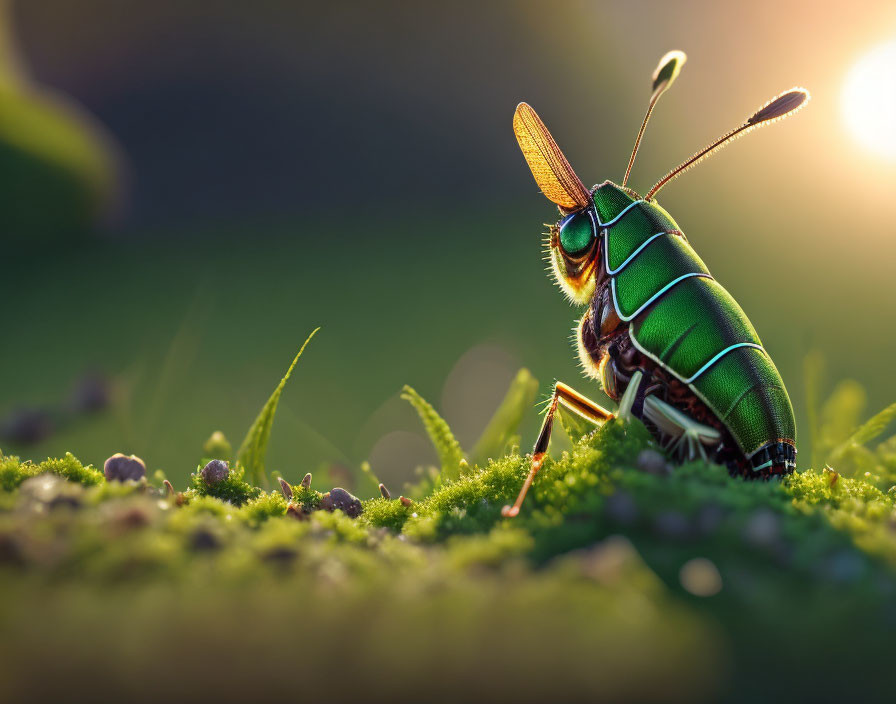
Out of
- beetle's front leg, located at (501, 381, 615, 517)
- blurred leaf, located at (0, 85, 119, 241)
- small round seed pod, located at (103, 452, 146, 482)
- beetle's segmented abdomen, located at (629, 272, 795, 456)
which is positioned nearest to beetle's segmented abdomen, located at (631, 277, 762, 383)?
beetle's segmented abdomen, located at (629, 272, 795, 456)

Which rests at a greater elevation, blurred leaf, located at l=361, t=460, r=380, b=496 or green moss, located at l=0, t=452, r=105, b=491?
green moss, located at l=0, t=452, r=105, b=491

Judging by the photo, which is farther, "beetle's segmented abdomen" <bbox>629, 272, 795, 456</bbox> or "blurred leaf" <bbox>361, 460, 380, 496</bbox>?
"blurred leaf" <bbox>361, 460, 380, 496</bbox>

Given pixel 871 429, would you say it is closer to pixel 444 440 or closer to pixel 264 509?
pixel 444 440

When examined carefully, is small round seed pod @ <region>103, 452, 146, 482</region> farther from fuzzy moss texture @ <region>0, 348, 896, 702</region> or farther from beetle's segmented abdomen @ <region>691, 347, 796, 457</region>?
beetle's segmented abdomen @ <region>691, 347, 796, 457</region>

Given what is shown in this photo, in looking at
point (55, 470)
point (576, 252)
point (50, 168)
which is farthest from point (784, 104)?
point (50, 168)

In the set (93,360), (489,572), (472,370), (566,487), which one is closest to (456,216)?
(472,370)

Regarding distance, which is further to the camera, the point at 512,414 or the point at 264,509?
the point at 512,414

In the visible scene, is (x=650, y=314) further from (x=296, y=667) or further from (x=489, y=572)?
(x=296, y=667)
